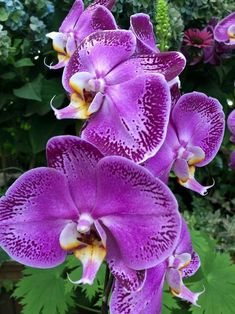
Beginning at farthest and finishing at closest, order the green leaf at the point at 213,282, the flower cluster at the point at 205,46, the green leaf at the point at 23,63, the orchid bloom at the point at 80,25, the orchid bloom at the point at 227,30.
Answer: the flower cluster at the point at 205,46
the green leaf at the point at 23,63
the orchid bloom at the point at 227,30
the green leaf at the point at 213,282
the orchid bloom at the point at 80,25

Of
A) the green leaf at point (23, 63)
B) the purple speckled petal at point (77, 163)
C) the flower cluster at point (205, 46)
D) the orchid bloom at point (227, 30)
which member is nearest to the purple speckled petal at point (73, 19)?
the purple speckled petal at point (77, 163)

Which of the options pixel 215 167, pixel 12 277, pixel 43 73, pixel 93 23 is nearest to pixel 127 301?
pixel 93 23

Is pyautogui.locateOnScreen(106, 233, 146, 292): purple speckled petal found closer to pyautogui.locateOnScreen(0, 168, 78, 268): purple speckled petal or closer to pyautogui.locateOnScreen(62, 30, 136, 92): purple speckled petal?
pyautogui.locateOnScreen(0, 168, 78, 268): purple speckled petal

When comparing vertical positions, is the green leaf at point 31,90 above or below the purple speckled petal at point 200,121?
below

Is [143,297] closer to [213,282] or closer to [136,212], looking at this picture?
[136,212]

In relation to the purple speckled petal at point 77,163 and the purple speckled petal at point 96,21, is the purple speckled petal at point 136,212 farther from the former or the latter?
the purple speckled petal at point 96,21

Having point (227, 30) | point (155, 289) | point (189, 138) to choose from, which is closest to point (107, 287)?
point (155, 289)

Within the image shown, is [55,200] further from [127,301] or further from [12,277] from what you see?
→ [12,277]
